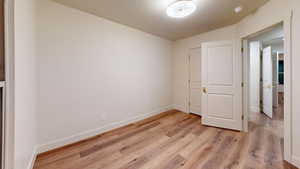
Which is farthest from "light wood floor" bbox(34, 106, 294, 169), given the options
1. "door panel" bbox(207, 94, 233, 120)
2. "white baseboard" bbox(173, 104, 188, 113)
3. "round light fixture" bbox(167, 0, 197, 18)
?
"round light fixture" bbox(167, 0, 197, 18)

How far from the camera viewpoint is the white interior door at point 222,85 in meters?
2.61

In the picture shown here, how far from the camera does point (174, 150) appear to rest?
194 centimetres

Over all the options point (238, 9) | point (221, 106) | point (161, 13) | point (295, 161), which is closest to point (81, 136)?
point (161, 13)

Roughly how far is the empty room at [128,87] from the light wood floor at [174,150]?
2cm

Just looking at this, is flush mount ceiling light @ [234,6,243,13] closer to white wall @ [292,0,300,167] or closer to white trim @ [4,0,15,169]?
white wall @ [292,0,300,167]

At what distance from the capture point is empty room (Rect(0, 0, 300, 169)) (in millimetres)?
1311

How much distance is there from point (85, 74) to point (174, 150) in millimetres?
2121

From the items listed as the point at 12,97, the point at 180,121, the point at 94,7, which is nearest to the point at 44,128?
the point at 12,97

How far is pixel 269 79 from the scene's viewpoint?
3465 millimetres

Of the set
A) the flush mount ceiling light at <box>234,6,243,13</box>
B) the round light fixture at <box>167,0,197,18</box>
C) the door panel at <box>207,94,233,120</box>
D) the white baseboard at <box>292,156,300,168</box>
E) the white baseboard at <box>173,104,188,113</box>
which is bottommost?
the white baseboard at <box>292,156,300,168</box>

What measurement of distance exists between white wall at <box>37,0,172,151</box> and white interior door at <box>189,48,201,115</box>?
1493 millimetres

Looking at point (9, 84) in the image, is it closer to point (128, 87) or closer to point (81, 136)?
point (81, 136)

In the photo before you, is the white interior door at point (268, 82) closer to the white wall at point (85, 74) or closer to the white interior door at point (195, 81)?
the white interior door at point (195, 81)

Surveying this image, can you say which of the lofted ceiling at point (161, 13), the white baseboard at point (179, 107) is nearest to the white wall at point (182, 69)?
the white baseboard at point (179, 107)
